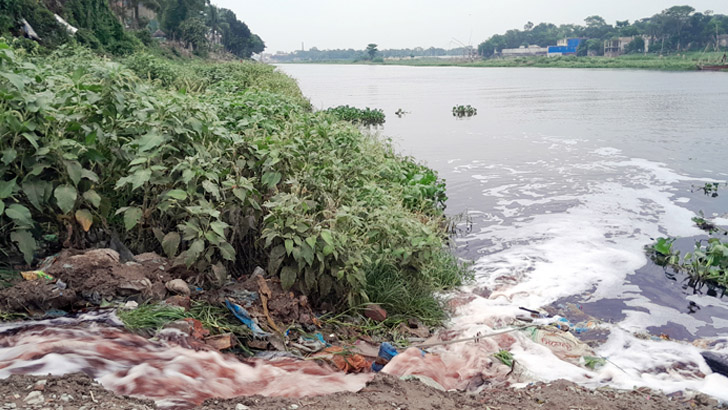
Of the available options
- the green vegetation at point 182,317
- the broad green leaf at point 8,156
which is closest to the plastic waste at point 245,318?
the green vegetation at point 182,317

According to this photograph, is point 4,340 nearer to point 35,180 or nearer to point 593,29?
point 35,180

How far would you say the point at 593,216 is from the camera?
10.5m

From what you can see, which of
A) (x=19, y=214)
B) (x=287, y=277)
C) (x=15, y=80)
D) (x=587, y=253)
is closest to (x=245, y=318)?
(x=287, y=277)

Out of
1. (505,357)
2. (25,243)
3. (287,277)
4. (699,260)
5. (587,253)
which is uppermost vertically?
(25,243)

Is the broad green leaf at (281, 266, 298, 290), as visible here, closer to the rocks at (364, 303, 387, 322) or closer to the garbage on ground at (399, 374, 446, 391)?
the rocks at (364, 303, 387, 322)

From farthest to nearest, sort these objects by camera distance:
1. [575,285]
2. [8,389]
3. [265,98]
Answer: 1. [265,98]
2. [575,285]
3. [8,389]

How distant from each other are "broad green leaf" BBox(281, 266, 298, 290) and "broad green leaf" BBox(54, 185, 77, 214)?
1613mm

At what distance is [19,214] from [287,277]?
1937mm

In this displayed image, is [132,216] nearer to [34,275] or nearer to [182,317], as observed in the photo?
[34,275]

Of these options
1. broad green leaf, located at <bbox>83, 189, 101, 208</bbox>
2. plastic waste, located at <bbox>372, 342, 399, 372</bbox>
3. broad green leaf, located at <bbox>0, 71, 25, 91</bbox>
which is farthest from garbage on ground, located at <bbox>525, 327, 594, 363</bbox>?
broad green leaf, located at <bbox>0, 71, 25, 91</bbox>

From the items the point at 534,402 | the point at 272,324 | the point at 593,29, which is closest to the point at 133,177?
the point at 272,324

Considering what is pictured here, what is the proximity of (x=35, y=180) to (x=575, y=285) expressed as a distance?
603 cm

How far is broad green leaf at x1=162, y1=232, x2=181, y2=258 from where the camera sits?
435 cm

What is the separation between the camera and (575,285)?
280 inches
